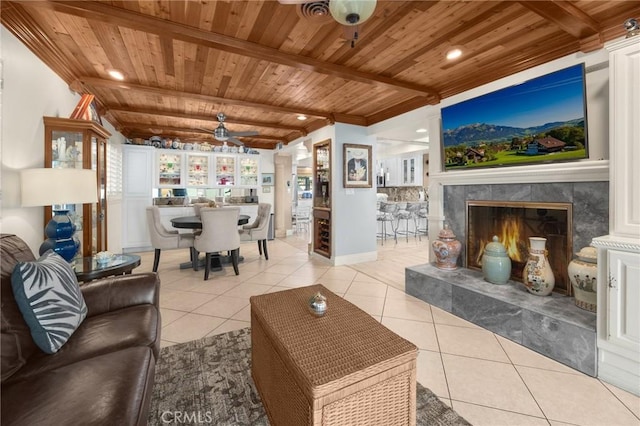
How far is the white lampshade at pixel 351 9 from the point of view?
1.30 meters

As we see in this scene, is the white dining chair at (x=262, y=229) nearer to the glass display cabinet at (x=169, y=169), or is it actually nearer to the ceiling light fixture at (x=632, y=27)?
the glass display cabinet at (x=169, y=169)

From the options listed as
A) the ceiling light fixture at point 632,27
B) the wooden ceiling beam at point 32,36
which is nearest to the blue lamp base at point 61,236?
the wooden ceiling beam at point 32,36

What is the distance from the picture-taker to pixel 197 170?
21.5 feet

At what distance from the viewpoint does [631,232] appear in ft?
5.36

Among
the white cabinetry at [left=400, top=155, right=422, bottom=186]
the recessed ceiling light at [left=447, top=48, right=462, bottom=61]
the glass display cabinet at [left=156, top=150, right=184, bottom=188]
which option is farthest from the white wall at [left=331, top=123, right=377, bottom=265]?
the glass display cabinet at [left=156, top=150, right=184, bottom=188]

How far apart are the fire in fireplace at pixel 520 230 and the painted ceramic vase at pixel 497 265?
0.89ft

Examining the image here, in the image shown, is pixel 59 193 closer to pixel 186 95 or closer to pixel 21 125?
pixel 21 125

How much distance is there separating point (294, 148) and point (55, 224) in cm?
502

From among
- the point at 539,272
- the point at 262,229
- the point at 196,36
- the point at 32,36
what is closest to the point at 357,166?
the point at 262,229

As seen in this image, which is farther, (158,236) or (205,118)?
(205,118)

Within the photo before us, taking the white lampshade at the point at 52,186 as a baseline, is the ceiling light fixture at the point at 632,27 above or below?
above

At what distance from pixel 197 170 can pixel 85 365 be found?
19.6 feet

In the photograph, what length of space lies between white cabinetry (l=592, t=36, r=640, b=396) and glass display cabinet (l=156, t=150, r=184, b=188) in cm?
678

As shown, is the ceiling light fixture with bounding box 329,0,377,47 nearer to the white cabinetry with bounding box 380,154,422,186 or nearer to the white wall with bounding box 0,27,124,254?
the white wall with bounding box 0,27,124,254
